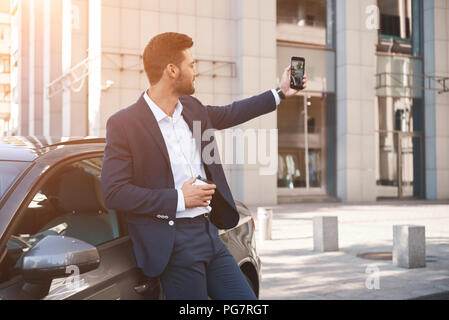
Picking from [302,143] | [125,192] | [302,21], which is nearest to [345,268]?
[125,192]

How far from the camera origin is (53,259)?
1.99 m

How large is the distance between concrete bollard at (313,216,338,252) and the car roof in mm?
6624

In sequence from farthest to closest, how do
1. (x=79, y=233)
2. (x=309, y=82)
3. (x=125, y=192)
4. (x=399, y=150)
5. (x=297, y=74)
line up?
(x=399, y=150), (x=309, y=82), (x=297, y=74), (x=79, y=233), (x=125, y=192)

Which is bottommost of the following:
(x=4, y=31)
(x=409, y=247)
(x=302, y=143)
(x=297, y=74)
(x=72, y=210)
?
(x=409, y=247)

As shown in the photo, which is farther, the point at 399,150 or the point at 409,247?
the point at 399,150

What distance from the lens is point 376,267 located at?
7.66 m

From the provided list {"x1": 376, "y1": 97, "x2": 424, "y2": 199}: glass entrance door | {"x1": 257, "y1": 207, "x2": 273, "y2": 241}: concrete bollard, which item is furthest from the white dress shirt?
{"x1": 376, "y1": 97, "x2": 424, "y2": 199}: glass entrance door

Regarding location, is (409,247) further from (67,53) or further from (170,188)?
(67,53)

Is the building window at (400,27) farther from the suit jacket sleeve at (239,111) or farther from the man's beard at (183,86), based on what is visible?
Answer: the man's beard at (183,86)

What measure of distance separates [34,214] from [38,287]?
0.90m

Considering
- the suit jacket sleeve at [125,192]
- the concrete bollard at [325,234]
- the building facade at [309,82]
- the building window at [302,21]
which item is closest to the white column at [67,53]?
the building facade at [309,82]

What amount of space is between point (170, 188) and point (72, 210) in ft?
2.66

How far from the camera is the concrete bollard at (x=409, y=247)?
7586 mm

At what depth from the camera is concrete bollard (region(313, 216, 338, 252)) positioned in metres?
9.15
